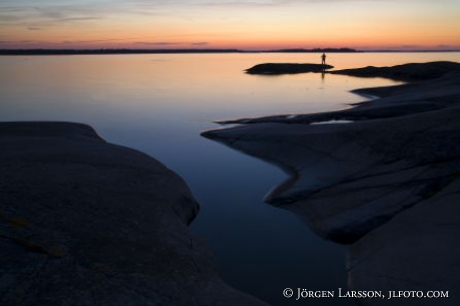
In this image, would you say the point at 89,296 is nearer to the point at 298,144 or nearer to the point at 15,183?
the point at 15,183

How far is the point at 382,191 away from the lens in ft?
39.2

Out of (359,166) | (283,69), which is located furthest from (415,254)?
(283,69)

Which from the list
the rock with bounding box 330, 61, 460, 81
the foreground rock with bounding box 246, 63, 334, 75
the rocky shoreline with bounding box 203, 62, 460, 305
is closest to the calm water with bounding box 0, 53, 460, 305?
the rocky shoreline with bounding box 203, 62, 460, 305

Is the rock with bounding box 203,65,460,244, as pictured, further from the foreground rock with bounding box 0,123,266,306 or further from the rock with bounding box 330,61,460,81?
the rock with bounding box 330,61,460,81

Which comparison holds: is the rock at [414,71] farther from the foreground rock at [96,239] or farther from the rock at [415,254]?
the foreground rock at [96,239]

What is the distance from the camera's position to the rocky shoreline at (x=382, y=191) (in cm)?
835

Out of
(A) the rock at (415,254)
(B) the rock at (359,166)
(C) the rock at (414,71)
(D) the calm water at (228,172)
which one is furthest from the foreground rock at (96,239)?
(C) the rock at (414,71)

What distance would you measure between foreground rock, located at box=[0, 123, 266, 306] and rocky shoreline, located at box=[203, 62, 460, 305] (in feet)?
9.84

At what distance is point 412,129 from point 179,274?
10988 mm

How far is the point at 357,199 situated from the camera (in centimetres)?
1188

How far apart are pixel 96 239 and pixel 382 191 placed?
309 inches

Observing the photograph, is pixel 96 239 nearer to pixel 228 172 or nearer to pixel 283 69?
pixel 228 172

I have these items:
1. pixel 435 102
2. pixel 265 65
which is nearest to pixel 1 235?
pixel 435 102

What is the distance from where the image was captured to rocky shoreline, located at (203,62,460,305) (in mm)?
8352
